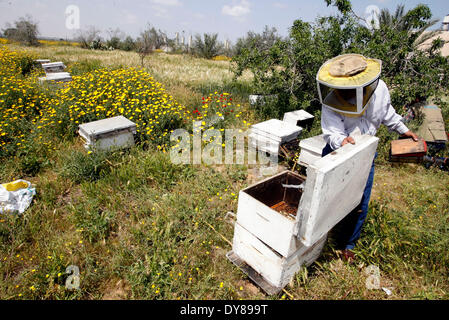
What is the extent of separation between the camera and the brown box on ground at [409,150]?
8.56ft

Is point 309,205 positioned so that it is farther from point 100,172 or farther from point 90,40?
point 90,40

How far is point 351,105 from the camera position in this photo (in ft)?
→ 7.01

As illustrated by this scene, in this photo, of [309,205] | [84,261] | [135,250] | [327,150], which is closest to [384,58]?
[327,150]

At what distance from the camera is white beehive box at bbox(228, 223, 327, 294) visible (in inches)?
82.4

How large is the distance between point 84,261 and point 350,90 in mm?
2936

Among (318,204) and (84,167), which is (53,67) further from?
(318,204)

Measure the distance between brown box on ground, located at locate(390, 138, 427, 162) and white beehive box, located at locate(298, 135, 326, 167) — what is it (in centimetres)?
91

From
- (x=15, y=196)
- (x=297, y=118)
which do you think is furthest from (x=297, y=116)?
(x=15, y=196)

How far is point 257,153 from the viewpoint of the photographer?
15.8ft

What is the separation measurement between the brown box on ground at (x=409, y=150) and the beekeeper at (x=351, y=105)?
91mm

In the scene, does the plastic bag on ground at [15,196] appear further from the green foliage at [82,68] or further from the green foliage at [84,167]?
the green foliage at [82,68]

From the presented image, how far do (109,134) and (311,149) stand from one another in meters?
3.16

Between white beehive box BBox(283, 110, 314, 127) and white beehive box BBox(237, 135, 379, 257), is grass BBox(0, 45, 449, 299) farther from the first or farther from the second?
white beehive box BBox(283, 110, 314, 127)

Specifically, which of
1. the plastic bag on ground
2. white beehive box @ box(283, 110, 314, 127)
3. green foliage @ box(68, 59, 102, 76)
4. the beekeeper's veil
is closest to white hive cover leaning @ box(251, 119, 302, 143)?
white beehive box @ box(283, 110, 314, 127)
